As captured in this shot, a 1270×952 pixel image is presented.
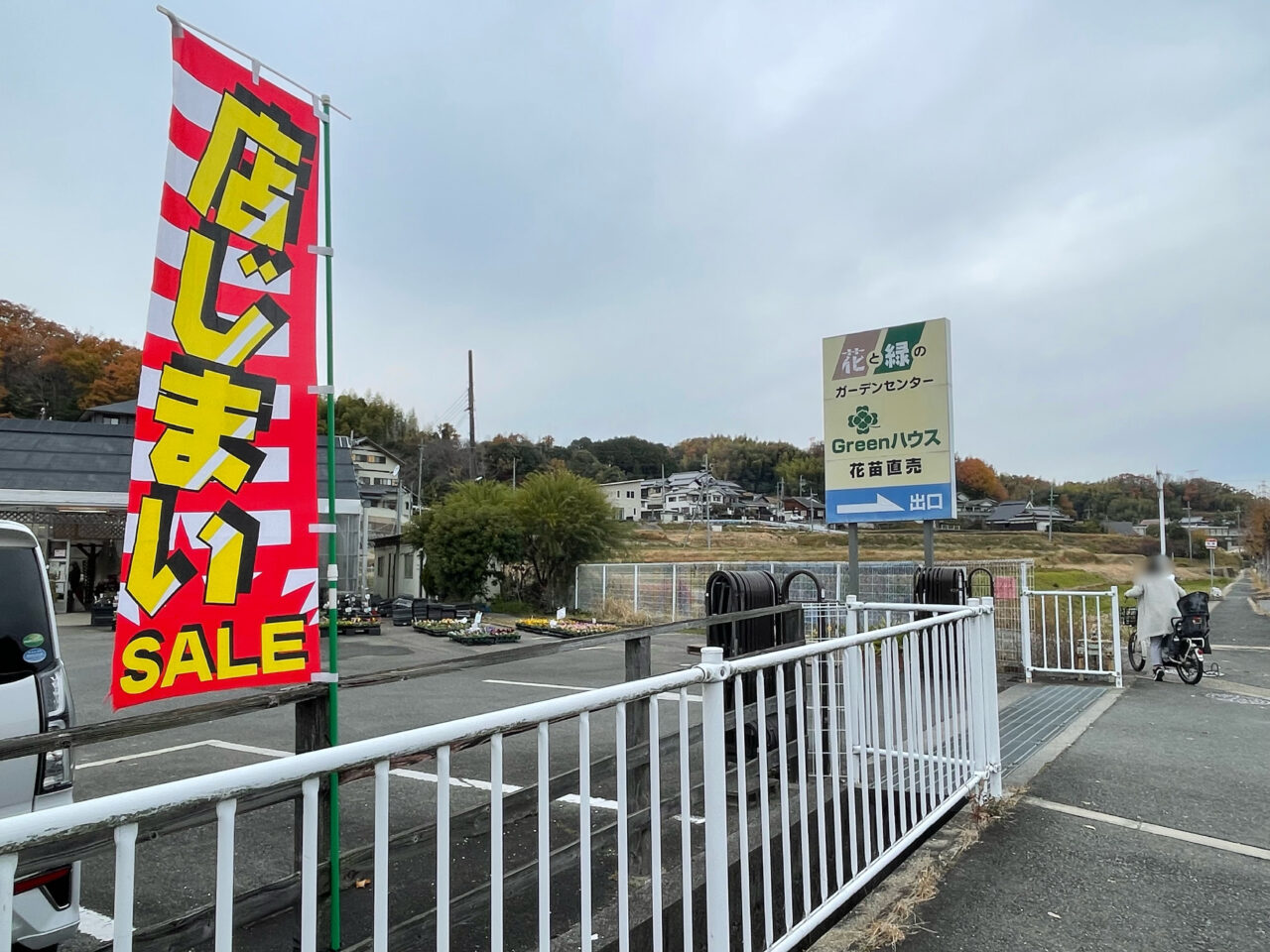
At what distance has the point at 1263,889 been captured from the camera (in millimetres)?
3072

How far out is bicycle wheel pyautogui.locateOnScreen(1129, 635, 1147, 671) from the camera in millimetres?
8995

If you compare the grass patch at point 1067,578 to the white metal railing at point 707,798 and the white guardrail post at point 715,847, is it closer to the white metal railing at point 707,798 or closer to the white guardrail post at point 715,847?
the white metal railing at point 707,798

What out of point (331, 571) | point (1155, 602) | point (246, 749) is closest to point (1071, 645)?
point (1155, 602)

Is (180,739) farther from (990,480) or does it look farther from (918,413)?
(990,480)

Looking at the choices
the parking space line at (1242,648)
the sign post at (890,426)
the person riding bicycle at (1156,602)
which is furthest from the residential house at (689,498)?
the person riding bicycle at (1156,602)

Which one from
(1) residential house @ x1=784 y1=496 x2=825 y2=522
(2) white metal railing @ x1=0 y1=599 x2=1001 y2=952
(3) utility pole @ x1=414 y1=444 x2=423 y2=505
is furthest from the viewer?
(1) residential house @ x1=784 y1=496 x2=825 y2=522

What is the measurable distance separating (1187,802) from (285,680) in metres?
4.56

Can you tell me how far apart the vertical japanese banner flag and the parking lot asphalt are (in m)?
0.76

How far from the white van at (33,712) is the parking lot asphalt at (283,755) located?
0.70 meters

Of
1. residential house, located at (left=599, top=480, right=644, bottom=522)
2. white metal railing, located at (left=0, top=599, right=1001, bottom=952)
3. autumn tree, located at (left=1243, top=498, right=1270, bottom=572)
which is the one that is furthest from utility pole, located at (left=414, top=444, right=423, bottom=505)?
autumn tree, located at (left=1243, top=498, right=1270, bottom=572)

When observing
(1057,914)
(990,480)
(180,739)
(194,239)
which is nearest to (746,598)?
(1057,914)

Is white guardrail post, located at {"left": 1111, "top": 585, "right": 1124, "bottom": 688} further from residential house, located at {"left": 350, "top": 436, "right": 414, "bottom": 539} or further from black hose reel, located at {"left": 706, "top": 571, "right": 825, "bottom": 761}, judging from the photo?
residential house, located at {"left": 350, "top": 436, "right": 414, "bottom": 539}

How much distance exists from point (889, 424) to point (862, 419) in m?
0.32

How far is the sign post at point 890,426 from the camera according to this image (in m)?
8.26
